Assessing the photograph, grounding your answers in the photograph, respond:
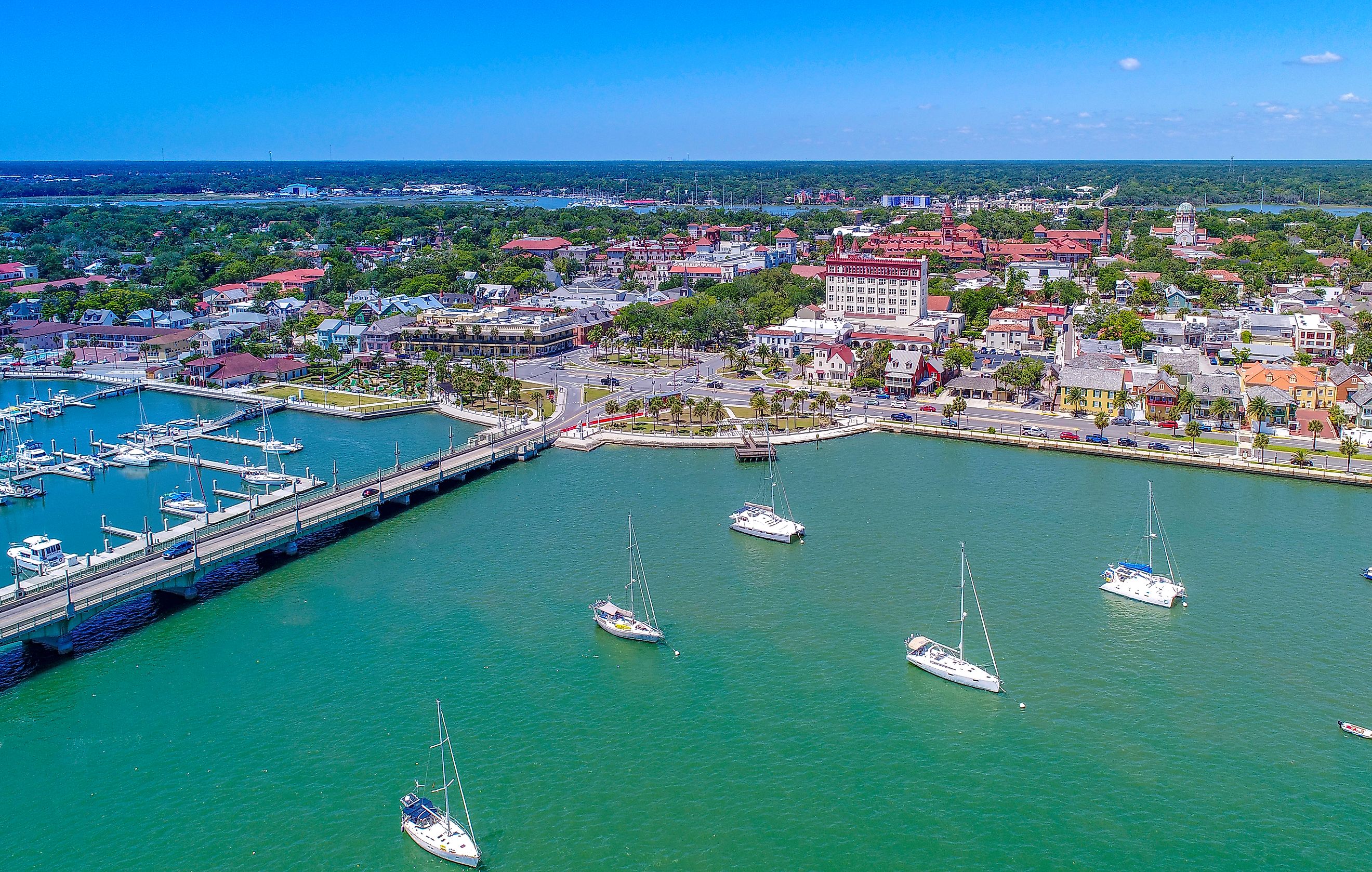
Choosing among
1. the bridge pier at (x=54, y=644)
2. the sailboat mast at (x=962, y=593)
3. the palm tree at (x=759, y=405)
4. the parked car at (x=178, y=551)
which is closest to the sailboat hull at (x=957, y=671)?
the sailboat mast at (x=962, y=593)

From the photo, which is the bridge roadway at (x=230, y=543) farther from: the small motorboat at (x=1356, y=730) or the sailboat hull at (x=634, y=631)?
the small motorboat at (x=1356, y=730)

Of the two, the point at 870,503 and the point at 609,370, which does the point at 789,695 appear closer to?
the point at 870,503

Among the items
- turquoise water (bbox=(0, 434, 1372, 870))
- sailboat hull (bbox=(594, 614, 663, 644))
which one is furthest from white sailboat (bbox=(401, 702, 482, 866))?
sailboat hull (bbox=(594, 614, 663, 644))

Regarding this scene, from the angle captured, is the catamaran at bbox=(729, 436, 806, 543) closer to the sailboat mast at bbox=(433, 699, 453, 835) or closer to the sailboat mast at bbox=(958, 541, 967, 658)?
the sailboat mast at bbox=(958, 541, 967, 658)

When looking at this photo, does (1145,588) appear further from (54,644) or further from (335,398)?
(335,398)

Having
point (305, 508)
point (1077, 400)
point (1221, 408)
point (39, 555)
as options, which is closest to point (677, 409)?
point (305, 508)

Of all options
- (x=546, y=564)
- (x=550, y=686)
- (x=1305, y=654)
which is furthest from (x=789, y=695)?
(x=1305, y=654)
